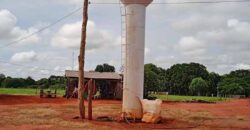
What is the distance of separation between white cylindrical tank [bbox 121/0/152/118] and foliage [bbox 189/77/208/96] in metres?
77.2

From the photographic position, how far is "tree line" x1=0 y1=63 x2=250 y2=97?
9188 centimetres

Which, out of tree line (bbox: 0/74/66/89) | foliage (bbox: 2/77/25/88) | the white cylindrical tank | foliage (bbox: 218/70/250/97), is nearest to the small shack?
the white cylindrical tank

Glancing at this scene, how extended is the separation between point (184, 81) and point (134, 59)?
8891 centimetres

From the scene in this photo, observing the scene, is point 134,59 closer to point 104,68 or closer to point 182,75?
point 104,68

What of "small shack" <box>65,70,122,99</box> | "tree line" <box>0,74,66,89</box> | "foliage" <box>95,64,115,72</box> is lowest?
"small shack" <box>65,70,122,99</box>

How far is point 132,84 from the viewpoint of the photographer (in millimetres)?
22297

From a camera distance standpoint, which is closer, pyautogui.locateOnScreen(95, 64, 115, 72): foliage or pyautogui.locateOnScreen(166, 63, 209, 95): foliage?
pyautogui.locateOnScreen(95, 64, 115, 72): foliage

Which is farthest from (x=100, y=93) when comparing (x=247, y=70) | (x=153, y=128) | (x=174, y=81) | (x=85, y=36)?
(x=247, y=70)

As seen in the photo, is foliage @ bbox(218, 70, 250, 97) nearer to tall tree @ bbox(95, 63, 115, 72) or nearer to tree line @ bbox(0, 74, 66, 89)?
tall tree @ bbox(95, 63, 115, 72)

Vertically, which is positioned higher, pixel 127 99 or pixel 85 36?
pixel 85 36

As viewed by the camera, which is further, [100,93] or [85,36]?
[100,93]

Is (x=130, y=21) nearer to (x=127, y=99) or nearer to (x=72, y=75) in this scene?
(x=127, y=99)

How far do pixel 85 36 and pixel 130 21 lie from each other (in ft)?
8.71

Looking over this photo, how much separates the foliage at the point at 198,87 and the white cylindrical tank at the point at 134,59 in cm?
7725
